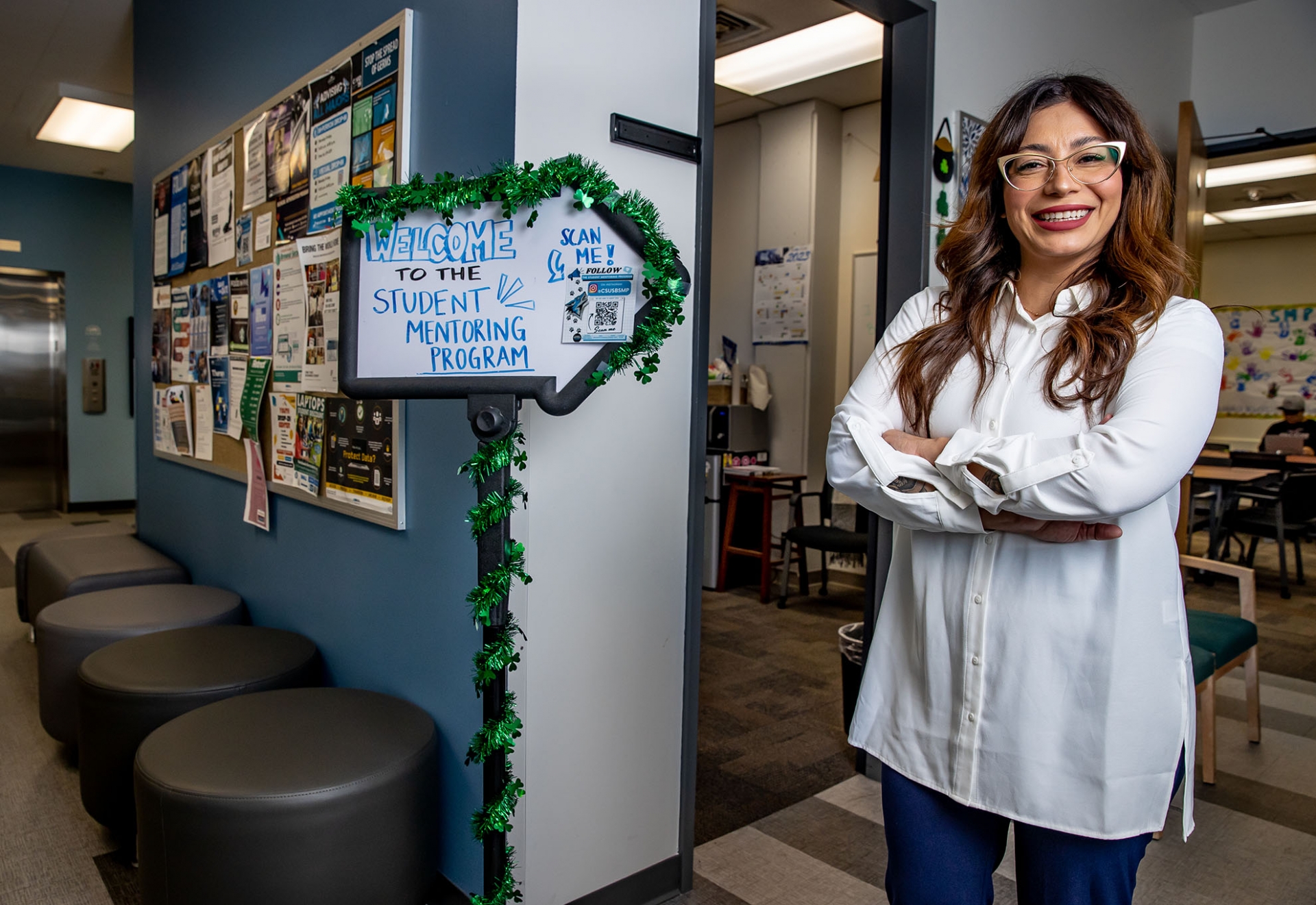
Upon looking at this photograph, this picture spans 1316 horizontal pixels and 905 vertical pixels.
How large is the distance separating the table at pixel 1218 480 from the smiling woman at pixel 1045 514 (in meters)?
4.89

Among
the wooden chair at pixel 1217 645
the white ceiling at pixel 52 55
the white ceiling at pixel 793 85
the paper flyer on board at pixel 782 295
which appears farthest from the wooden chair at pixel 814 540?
the white ceiling at pixel 52 55

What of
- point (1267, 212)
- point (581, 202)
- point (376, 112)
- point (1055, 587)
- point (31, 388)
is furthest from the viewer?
point (1267, 212)

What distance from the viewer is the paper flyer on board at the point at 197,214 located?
10.6ft

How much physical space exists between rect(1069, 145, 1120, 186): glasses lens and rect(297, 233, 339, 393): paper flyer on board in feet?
5.78

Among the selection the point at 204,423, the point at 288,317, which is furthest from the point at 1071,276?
the point at 204,423

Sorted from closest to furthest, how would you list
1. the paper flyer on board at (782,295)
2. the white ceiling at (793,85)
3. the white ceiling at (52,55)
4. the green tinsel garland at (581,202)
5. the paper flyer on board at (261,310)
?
the green tinsel garland at (581,202)
the paper flyer on board at (261,310)
the white ceiling at (52,55)
the white ceiling at (793,85)
the paper flyer on board at (782,295)

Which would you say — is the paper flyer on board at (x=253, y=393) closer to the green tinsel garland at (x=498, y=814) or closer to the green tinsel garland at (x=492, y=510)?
the green tinsel garland at (x=492, y=510)

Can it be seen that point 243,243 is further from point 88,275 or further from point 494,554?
point 88,275

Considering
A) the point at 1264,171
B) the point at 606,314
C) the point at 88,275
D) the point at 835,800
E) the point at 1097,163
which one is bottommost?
the point at 835,800

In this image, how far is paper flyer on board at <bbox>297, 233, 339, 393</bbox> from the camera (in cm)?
231

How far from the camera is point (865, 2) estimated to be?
2.50 meters

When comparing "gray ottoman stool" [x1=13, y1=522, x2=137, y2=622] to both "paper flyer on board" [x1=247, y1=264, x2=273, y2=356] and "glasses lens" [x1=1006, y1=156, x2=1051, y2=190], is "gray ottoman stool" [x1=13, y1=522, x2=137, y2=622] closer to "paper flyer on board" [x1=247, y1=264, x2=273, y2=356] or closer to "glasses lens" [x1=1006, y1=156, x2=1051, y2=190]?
"paper flyer on board" [x1=247, y1=264, x2=273, y2=356]

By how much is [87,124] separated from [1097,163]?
674 centimetres

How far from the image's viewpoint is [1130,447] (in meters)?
1.05
